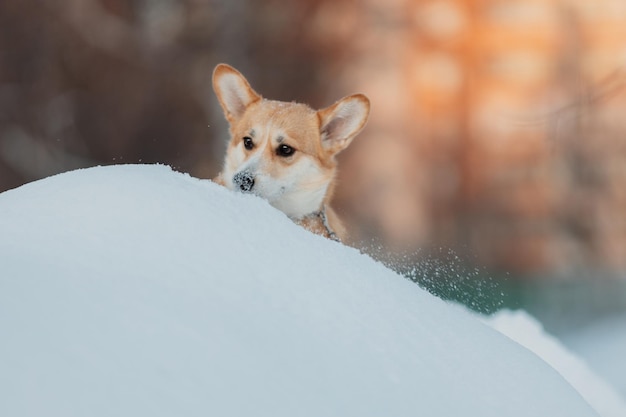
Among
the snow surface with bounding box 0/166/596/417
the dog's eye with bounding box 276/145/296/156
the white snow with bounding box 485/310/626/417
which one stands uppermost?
the snow surface with bounding box 0/166/596/417

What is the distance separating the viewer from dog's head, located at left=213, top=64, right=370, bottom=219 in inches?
92.1

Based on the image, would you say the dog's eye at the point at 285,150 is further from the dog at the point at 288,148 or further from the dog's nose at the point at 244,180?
the dog's nose at the point at 244,180

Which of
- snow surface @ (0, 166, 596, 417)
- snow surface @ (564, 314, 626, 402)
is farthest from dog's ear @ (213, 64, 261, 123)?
snow surface @ (564, 314, 626, 402)

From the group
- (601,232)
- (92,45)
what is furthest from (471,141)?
(92,45)

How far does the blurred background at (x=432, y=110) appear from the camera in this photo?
518cm

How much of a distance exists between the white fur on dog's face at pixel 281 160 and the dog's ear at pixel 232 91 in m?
0.06

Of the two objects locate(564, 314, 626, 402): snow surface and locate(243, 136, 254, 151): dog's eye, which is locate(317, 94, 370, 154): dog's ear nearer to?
locate(243, 136, 254, 151): dog's eye

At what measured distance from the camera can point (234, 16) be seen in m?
5.46

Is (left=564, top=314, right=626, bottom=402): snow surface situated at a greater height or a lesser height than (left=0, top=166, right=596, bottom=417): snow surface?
lesser

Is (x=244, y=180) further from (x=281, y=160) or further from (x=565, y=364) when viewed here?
(x=565, y=364)

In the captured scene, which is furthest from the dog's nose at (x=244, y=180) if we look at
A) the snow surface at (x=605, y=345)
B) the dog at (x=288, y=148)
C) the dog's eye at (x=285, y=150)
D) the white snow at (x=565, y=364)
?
the snow surface at (x=605, y=345)

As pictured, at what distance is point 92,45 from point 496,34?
8.96ft

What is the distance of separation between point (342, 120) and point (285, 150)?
0.27m

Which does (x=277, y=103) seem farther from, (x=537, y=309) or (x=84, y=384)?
(x=537, y=309)
